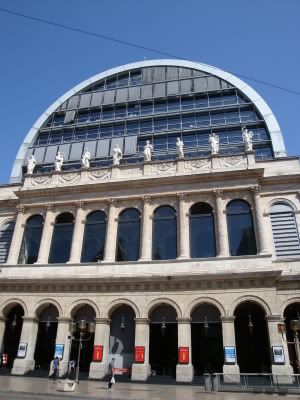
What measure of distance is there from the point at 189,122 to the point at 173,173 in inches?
547

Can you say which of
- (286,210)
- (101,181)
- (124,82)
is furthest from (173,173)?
(124,82)

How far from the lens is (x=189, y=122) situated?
41.5 meters

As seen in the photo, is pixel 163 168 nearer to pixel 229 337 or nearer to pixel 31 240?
pixel 31 240

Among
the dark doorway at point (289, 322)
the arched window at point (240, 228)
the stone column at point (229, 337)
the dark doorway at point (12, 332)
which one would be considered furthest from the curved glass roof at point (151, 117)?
the stone column at point (229, 337)

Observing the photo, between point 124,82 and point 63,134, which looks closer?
point 63,134

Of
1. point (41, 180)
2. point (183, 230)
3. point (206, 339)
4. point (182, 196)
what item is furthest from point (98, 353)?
point (41, 180)

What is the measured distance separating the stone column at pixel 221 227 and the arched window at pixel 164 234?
135 inches

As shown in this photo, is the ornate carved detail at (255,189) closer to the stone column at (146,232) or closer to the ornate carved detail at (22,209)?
the stone column at (146,232)

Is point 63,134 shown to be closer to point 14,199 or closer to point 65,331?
point 14,199

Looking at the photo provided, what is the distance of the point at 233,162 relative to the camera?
29.2m

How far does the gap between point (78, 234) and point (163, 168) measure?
9182 millimetres

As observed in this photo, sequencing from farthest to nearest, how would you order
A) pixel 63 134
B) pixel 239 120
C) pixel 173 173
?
pixel 63 134, pixel 239 120, pixel 173 173

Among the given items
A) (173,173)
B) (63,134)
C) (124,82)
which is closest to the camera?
(173,173)

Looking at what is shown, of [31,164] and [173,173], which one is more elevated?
[31,164]
